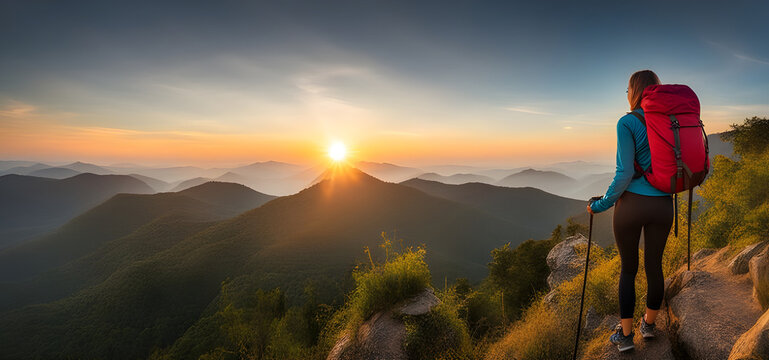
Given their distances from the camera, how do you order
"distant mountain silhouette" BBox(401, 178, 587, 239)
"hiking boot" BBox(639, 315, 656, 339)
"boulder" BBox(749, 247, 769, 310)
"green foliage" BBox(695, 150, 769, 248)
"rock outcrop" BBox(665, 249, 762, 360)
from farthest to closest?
"distant mountain silhouette" BBox(401, 178, 587, 239) < "green foliage" BBox(695, 150, 769, 248) < "hiking boot" BBox(639, 315, 656, 339) < "boulder" BBox(749, 247, 769, 310) < "rock outcrop" BBox(665, 249, 762, 360)

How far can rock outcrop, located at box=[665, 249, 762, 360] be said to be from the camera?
11.4 ft

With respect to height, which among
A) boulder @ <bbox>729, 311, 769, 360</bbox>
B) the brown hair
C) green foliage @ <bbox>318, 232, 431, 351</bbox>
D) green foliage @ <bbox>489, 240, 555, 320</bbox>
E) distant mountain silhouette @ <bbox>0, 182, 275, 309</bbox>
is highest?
the brown hair

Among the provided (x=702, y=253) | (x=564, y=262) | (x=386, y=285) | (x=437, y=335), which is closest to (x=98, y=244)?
(x=386, y=285)

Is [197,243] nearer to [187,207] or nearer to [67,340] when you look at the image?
[67,340]

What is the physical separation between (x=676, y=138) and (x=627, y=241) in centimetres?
122

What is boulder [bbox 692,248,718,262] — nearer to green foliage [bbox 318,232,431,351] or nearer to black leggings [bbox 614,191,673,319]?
black leggings [bbox 614,191,673,319]

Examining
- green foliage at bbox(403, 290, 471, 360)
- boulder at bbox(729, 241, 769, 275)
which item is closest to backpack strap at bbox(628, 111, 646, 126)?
boulder at bbox(729, 241, 769, 275)

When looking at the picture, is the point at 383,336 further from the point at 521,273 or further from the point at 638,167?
the point at 521,273

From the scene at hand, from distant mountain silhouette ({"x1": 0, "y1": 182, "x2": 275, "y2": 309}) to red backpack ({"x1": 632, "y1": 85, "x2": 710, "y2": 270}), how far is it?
12659cm

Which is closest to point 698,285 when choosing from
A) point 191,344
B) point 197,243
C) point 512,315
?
point 512,315

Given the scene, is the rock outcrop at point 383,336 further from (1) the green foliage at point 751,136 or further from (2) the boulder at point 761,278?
(1) the green foliage at point 751,136

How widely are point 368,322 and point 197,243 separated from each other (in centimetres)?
10358

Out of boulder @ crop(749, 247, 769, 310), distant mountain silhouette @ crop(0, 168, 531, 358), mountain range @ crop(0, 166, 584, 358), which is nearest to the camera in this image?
boulder @ crop(749, 247, 769, 310)

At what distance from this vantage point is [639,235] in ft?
10.7
